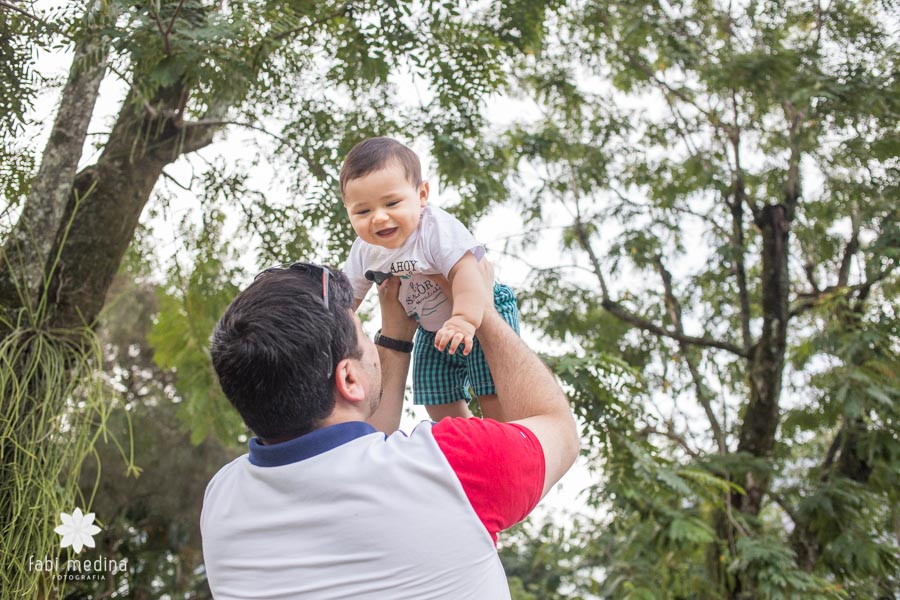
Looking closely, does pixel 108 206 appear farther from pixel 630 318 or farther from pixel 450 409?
pixel 630 318

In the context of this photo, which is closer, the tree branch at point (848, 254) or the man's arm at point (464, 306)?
the man's arm at point (464, 306)

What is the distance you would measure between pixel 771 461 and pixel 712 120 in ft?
8.64

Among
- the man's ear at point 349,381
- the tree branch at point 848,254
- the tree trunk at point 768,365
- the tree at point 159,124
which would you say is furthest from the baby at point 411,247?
the tree branch at point 848,254

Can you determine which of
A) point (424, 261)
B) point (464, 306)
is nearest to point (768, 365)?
point (424, 261)

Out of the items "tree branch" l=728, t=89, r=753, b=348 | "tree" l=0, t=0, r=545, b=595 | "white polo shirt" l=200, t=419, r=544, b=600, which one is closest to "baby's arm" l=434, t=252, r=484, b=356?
"white polo shirt" l=200, t=419, r=544, b=600

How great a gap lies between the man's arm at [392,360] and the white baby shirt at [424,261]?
2cm

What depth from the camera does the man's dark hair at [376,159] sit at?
1651 mm

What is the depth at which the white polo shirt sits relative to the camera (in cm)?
110

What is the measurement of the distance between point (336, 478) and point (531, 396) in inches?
14.7

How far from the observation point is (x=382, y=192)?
5.38 ft

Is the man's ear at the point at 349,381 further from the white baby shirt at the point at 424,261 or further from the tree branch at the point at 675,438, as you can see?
the tree branch at the point at 675,438

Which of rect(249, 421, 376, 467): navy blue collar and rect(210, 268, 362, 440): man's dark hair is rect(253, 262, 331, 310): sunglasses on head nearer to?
rect(210, 268, 362, 440): man's dark hair

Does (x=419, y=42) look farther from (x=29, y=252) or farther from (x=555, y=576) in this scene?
(x=555, y=576)

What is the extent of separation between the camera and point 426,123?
3348 mm
